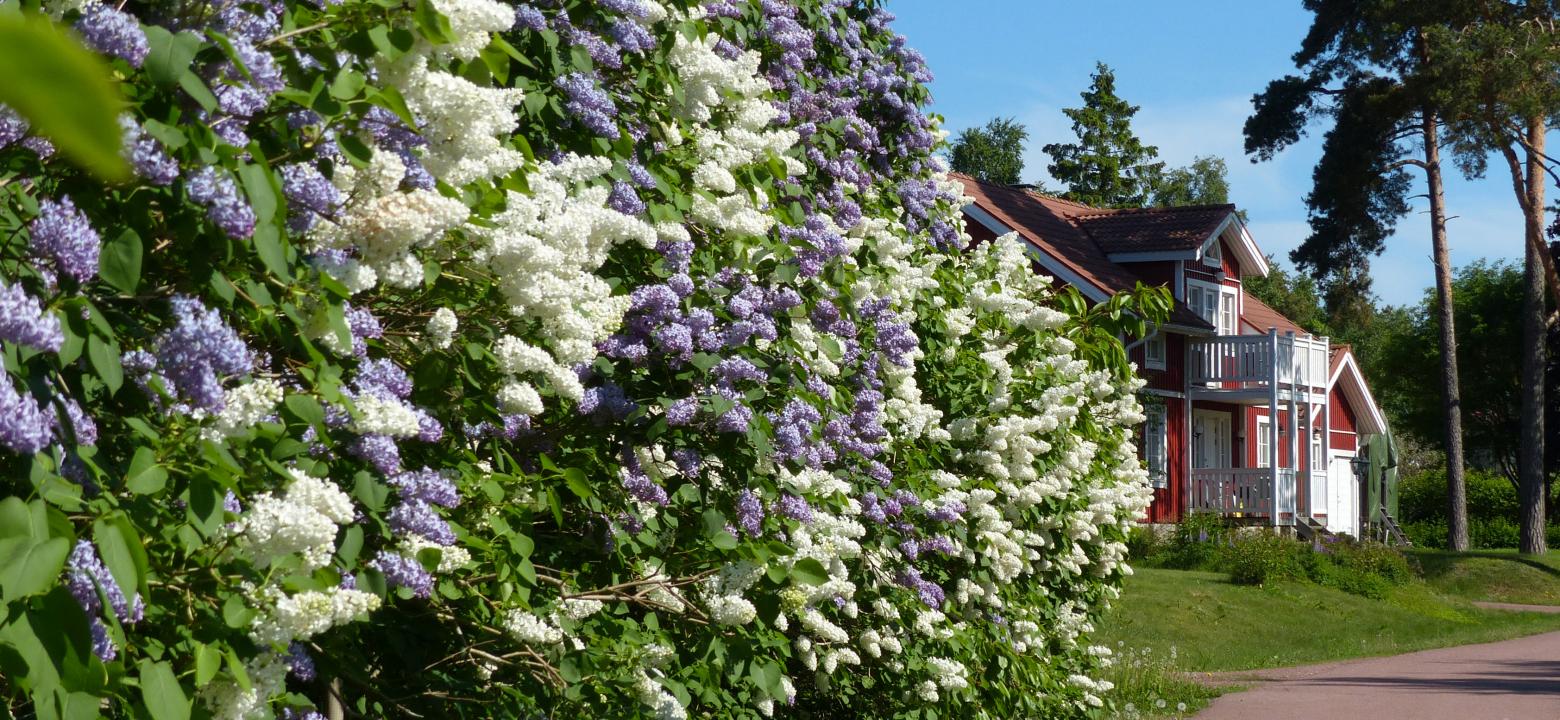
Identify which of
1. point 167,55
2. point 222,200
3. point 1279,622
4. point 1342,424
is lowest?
point 1279,622

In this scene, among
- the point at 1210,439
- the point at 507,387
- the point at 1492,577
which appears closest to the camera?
the point at 507,387

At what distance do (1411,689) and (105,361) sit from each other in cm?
1352

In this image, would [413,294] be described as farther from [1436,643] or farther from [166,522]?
[1436,643]

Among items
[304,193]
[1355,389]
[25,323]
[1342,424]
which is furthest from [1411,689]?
[1342,424]

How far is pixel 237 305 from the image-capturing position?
3002mm

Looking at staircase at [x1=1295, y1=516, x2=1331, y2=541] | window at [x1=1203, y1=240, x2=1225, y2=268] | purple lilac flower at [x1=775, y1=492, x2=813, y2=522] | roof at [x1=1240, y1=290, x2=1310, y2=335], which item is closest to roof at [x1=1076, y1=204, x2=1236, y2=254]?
window at [x1=1203, y1=240, x2=1225, y2=268]

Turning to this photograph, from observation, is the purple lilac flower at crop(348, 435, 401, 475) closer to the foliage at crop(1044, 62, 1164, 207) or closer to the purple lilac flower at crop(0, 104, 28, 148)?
the purple lilac flower at crop(0, 104, 28, 148)

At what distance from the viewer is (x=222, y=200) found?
2.49 m

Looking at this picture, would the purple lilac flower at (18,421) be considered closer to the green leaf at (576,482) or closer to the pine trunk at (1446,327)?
the green leaf at (576,482)

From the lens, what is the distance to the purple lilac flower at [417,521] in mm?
3197

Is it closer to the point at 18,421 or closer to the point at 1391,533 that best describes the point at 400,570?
the point at 18,421

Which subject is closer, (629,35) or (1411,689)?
(629,35)

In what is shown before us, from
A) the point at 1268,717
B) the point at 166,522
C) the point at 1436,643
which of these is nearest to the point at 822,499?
the point at 166,522

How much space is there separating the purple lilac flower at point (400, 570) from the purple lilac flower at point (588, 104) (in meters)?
1.82
